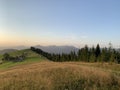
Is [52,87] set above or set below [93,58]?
above

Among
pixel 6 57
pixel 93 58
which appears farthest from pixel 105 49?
pixel 6 57

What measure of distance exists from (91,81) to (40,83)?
143 inches

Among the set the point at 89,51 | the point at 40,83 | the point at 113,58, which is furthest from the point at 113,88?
the point at 89,51

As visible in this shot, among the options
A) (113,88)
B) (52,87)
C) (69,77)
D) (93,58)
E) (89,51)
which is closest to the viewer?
(52,87)

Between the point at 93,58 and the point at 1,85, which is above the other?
the point at 1,85

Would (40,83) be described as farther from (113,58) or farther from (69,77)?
(113,58)

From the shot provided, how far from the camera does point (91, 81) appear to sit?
1422 cm

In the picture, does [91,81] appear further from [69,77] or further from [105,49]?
[105,49]

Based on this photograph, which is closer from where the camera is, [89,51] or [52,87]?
[52,87]

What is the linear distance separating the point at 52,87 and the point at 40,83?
1.07 meters

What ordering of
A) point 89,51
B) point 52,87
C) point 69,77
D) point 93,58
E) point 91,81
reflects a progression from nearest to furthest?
point 52,87
point 91,81
point 69,77
point 93,58
point 89,51

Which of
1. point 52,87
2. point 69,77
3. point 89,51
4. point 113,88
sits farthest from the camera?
point 89,51

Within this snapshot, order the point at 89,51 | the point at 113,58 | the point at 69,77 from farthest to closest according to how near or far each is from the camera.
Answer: the point at 89,51
the point at 113,58
the point at 69,77

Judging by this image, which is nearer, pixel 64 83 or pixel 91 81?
pixel 64 83
